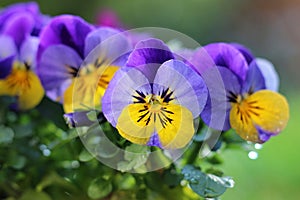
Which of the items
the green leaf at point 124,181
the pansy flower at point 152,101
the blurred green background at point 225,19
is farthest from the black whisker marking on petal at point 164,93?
the blurred green background at point 225,19

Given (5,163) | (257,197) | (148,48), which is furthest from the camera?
(257,197)

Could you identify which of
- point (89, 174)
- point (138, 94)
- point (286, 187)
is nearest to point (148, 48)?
point (138, 94)

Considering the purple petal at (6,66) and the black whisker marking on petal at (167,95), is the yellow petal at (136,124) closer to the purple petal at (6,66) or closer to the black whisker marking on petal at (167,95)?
the black whisker marking on petal at (167,95)

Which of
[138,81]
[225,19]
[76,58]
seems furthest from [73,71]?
[225,19]

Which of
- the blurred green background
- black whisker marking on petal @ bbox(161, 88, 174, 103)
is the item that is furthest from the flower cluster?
the blurred green background

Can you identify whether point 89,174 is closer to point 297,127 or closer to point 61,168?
point 61,168

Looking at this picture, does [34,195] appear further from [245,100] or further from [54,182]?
[245,100]
